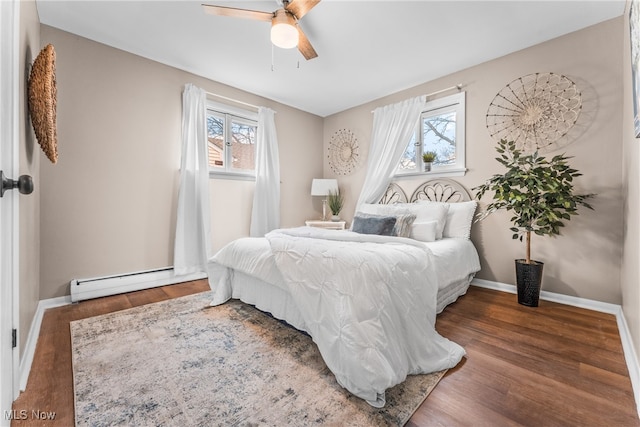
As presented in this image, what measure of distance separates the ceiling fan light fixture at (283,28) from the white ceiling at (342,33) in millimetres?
389

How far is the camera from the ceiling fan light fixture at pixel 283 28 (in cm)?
204

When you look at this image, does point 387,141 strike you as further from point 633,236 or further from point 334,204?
point 633,236

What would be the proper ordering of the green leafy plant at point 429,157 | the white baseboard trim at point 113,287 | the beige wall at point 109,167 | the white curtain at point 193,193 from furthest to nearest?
the green leafy plant at point 429,157 < the white curtain at point 193,193 < the beige wall at point 109,167 < the white baseboard trim at point 113,287

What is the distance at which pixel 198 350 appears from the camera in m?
1.75

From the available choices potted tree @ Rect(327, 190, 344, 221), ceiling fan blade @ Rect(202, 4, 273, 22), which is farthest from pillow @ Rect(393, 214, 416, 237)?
ceiling fan blade @ Rect(202, 4, 273, 22)

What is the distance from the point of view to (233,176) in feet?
12.7

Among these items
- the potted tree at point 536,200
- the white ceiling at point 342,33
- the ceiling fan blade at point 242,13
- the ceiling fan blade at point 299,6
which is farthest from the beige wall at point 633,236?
the ceiling fan blade at point 242,13

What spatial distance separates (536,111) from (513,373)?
2616 millimetres

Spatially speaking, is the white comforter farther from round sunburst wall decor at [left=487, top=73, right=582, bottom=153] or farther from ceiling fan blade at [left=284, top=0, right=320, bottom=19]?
round sunburst wall decor at [left=487, top=73, right=582, bottom=153]

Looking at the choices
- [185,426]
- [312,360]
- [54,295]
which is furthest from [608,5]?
[54,295]

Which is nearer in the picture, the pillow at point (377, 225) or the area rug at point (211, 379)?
the area rug at point (211, 379)

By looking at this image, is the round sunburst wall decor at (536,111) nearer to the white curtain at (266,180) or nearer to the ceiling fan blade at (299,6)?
the ceiling fan blade at (299,6)

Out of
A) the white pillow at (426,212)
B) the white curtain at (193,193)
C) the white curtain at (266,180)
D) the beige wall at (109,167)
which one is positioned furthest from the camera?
the white curtain at (266,180)
